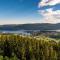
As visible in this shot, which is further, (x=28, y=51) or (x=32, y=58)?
(x=28, y=51)

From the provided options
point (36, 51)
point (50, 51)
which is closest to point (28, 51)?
point (36, 51)

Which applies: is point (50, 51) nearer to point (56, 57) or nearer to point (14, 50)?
point (56, 57)

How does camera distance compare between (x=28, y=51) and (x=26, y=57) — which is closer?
(x=26, y=57)

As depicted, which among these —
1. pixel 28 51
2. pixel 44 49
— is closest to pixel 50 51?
pixel 44 49

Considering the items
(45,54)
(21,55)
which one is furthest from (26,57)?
(45,54)

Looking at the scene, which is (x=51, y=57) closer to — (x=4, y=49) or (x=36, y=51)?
(x=36, y=51)

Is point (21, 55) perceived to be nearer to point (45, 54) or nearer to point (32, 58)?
point (32, 58)
